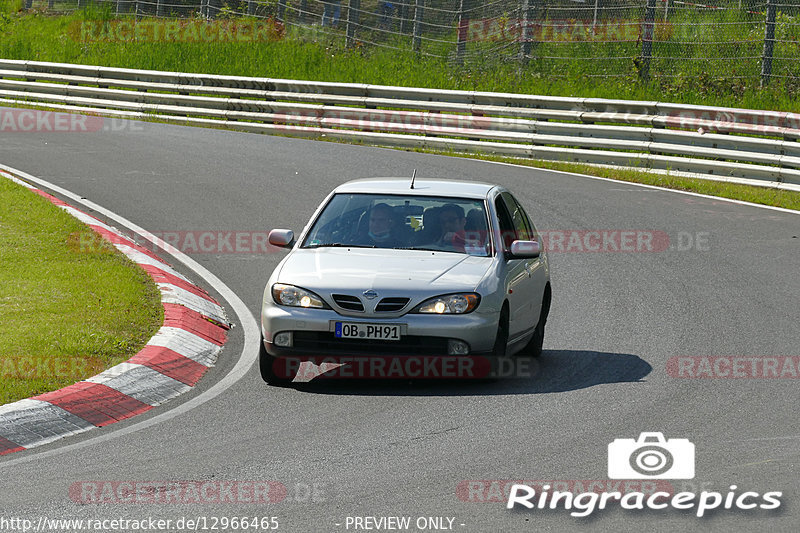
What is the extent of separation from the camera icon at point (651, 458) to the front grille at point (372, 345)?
6.17ft

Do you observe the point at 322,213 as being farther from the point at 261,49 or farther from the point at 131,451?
the point at 261,49

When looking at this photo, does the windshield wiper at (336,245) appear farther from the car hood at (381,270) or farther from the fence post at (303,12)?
the fence post at (303,12)

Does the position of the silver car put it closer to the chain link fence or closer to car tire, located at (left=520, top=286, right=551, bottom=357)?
car tire, located at (left=520, top=286, right=551, bottom=357)

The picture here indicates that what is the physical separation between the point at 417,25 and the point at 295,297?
20983mm

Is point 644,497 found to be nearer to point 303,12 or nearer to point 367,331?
point 367,331

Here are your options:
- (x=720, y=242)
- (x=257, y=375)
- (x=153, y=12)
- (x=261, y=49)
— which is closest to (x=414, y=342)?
(x=257, y=375)

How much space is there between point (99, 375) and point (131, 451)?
1798 millimetres

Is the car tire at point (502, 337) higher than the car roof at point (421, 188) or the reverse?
the reverse

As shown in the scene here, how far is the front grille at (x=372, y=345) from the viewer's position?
8.80 metres

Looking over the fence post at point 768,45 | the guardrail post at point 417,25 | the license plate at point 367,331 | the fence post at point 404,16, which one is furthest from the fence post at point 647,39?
the license plate at point 367,331

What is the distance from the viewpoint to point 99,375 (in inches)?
347

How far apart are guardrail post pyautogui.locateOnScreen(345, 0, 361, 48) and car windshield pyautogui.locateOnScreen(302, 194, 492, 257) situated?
69.8 ft

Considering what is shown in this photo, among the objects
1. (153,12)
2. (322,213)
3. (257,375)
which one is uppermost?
(153,12)

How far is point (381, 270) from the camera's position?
29.8ft
